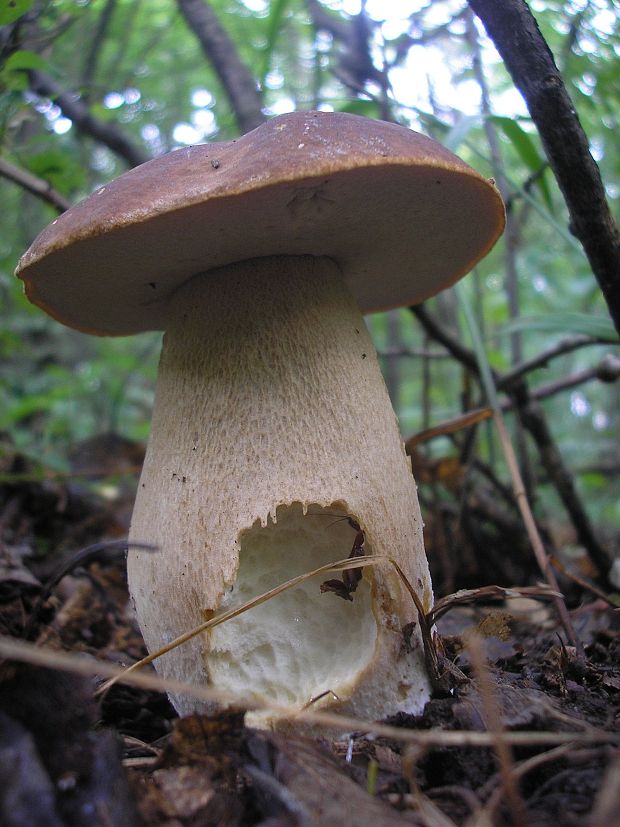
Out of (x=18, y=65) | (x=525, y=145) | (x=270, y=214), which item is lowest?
(x=270, y=214)

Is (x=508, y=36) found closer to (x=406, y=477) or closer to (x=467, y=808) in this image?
(x=406, y=477)

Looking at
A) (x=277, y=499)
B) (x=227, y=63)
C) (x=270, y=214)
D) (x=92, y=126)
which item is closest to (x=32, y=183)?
(x=92, y=126)

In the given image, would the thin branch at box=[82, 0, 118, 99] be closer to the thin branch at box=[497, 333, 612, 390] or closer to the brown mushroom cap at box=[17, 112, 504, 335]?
the brown mushroom cap at box=[17, 112, 504, 335]

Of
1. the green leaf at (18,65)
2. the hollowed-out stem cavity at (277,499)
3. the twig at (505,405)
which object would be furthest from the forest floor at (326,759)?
the green leaf at (18,65)

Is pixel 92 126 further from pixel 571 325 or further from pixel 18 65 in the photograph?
pixel 571 325

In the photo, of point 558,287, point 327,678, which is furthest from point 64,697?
point 558,287

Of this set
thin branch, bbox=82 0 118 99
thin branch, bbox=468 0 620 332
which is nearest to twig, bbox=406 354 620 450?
thin branch, bbox=468 0 620 332

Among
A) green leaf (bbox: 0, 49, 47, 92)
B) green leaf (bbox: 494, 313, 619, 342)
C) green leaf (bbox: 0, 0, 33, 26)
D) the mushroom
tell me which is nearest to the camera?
the mushroom
